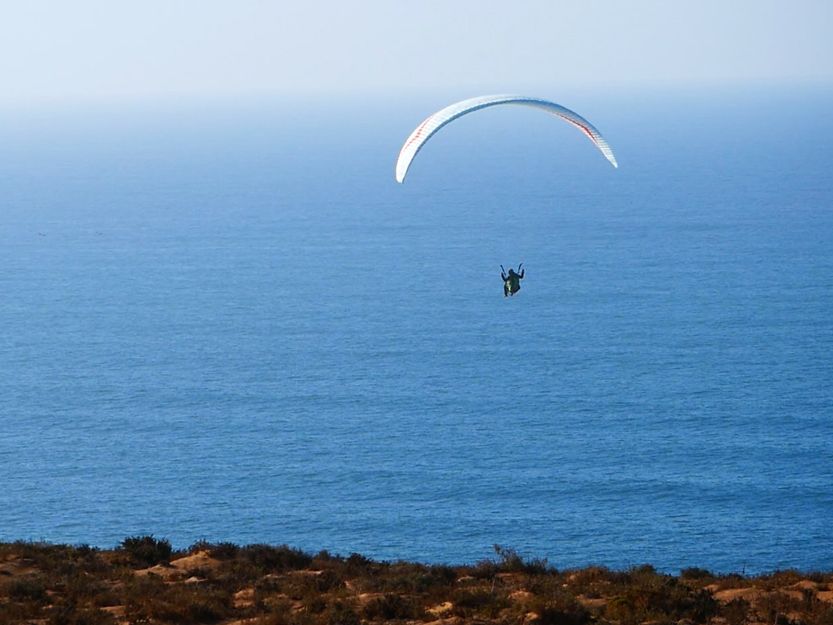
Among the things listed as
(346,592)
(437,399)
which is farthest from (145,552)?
(437,399)

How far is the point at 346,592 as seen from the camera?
22438 millimetres

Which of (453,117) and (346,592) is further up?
(453,117)

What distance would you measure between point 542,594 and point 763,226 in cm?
16363

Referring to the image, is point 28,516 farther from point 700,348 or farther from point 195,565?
point 700,348

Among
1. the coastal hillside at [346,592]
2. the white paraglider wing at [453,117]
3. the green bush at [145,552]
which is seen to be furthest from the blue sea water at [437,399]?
the coastal hillside at [346,592]

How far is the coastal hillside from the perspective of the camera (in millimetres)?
20516

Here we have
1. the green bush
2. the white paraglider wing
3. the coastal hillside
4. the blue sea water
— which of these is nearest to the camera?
the coastal hillside

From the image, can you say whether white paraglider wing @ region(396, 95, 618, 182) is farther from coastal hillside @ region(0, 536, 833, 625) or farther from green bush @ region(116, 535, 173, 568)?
coastal hillside @ region(0, 536, 833, 625)

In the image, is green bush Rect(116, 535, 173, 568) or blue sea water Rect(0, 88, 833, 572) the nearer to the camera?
green bush Rect(116, 535, 173, 568)

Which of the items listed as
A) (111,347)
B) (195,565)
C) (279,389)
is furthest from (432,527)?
(111,347)

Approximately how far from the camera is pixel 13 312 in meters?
135

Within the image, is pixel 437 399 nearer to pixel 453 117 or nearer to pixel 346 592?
pixel 453 117

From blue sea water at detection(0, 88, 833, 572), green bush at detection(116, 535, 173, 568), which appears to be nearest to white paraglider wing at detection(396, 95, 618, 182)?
green bush at detection(116, 535, 173, 568)

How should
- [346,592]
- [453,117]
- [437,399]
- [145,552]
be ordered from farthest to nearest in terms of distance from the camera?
[437,399], [453,117], [145,552], [346,592]
